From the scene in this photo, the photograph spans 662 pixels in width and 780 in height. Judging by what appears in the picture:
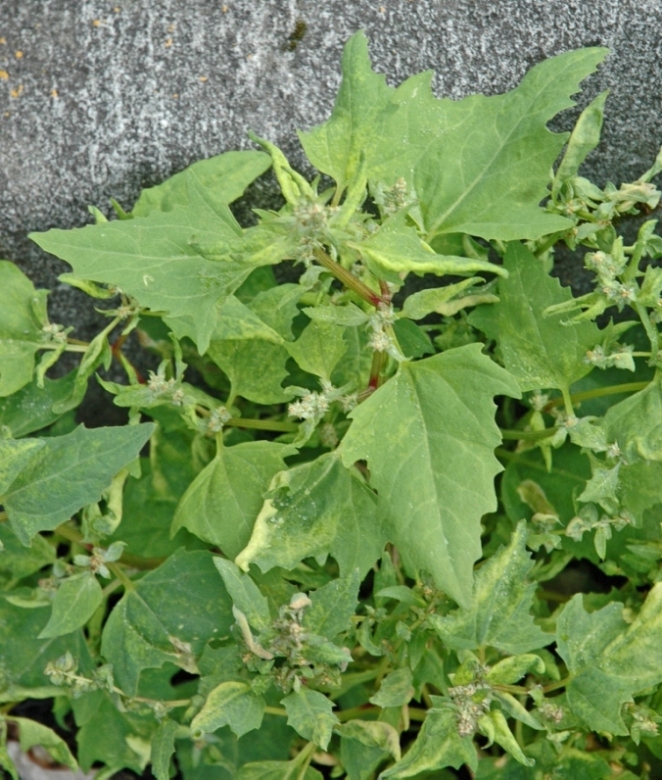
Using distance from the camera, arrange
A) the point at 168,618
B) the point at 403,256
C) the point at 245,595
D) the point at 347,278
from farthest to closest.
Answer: the point at 168,618
the point at 245,595
the point at 347,278
the point at 403,256

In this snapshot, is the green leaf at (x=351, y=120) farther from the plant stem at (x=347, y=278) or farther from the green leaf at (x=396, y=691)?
the green leaf at (x=396, y=691)

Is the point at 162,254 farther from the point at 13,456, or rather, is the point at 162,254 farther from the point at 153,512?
the point at 153,512

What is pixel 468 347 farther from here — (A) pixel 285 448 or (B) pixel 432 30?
(B) pixel 432 30

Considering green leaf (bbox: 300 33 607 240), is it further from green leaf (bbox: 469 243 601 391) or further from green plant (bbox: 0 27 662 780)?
green leaf (bbox: 469 243 601 391)

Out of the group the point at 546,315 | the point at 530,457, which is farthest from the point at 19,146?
the point at 530,457

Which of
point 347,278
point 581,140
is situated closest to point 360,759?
point 347,278
